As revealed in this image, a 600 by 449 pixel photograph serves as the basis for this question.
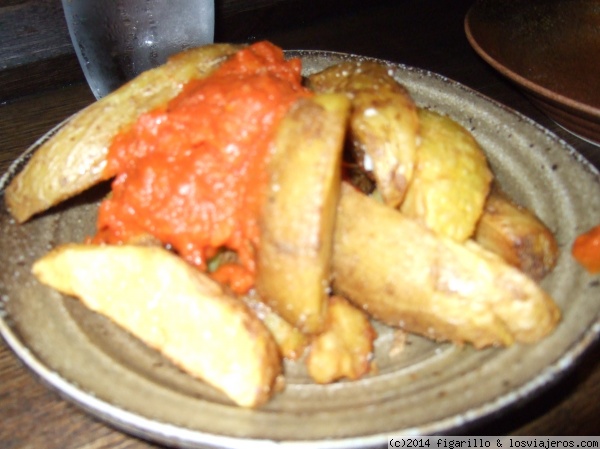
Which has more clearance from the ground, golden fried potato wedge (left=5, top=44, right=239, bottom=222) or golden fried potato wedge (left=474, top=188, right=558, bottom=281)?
golden fried potato wedge (left=5, top=44, right=239, bottom=222)

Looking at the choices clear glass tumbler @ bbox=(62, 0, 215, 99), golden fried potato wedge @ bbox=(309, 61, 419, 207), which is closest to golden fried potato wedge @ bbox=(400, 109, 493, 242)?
golden fried potato wedge @ bbox=(309, 61, 419, 207)

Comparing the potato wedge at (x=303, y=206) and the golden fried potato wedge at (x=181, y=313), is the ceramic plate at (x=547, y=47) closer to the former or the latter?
the potato wedge at (x=303, y=206)

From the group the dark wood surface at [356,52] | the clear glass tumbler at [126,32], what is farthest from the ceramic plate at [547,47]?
the clear glass tumbler at [126,32]

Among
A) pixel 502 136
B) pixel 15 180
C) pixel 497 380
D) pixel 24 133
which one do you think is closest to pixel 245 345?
pixel 497 380

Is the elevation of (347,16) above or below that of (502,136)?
below

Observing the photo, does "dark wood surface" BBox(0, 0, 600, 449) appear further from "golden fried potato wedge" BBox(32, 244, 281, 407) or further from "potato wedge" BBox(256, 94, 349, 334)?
"potato wedge" BBox(256, 94, 349, 334)

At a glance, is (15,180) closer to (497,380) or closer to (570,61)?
(497,380)
